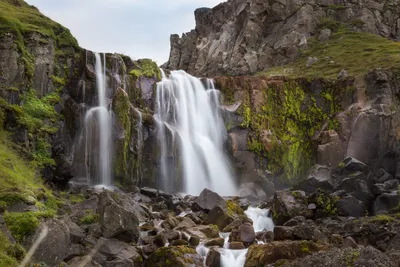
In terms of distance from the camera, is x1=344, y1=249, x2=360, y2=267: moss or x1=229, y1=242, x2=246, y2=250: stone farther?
x1=229, y1=242, x2=246, y2=250: stone

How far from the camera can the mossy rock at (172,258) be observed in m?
14.4

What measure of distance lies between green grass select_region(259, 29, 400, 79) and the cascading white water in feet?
44.8

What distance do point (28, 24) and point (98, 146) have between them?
975cm

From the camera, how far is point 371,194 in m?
23.6

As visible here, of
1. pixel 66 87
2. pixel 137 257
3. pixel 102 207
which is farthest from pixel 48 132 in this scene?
pixel 137 257

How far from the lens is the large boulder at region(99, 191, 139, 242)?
1513 centimetres

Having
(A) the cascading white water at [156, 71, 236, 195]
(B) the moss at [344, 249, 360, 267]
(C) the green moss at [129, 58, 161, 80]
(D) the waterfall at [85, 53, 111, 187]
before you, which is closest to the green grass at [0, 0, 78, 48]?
(C) the green moss at [129, 58, 161, 80]

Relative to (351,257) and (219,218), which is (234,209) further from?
(351,257)

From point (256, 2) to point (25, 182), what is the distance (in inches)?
2001

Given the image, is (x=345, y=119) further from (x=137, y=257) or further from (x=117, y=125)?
(x=137, y=257)

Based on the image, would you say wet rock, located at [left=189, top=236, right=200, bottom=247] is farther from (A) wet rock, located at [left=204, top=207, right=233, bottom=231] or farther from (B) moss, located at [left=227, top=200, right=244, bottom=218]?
(B) moss, located at [left=227, top=200, right=244, bottom=218]

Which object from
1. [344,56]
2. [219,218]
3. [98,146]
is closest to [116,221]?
[219,218]

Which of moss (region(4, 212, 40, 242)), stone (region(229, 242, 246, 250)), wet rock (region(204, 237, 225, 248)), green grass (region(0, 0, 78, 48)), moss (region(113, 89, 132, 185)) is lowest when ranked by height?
stone (region(229, 242, 246, 250))

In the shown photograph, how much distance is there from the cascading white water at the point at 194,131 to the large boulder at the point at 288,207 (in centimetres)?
959
